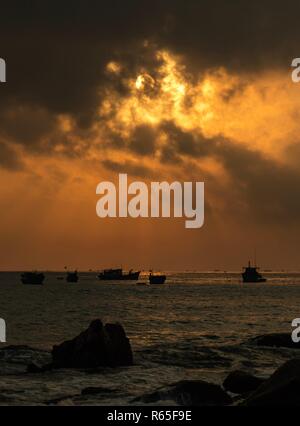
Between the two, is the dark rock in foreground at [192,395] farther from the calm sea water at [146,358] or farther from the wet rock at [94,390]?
the wet rock at [94,390]

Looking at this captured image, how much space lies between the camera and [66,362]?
28.8 m

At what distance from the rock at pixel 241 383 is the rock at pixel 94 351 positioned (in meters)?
8.03

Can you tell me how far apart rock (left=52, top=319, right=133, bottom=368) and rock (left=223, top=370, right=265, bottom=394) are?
803 centimetres

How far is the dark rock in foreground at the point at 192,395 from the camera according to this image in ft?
63.3

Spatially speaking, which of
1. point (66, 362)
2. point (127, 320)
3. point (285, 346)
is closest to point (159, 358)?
point (66, 362)

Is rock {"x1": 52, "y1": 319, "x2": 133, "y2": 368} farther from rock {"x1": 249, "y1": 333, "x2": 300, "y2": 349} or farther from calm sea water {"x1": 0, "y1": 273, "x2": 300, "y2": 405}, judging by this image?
rock {"x1": 249, "y1": 333, "x2": 300, "y2": 349}

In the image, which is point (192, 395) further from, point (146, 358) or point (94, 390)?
point (146, 358)

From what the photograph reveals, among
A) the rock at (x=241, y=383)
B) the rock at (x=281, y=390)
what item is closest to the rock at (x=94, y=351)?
the rock at (x=241, y=383)

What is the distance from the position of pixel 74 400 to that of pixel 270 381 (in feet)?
24.0

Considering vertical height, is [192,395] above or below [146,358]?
above

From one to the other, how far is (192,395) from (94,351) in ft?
34.5

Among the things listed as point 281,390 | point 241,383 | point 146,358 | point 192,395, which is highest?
point 281,390

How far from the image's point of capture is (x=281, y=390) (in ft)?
56.7

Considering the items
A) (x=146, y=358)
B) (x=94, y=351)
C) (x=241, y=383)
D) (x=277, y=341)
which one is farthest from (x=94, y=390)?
(x=277, y=341)
